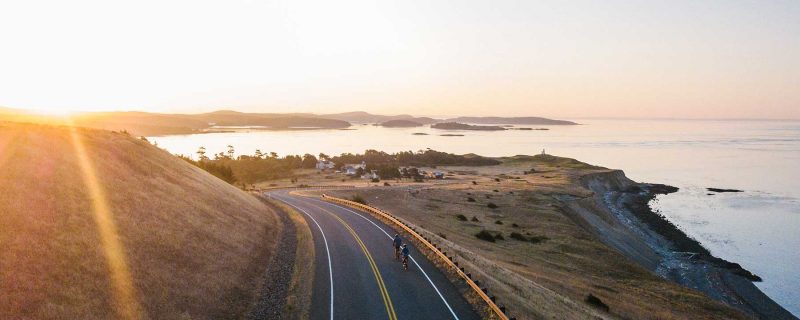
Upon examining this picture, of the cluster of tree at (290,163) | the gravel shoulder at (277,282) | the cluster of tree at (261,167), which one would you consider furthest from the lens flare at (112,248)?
the cluster of tree at (261,167)

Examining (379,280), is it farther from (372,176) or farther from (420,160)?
(420,160)

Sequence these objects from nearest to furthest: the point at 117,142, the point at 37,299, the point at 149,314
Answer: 1. the point at 37,299
2. the point at 149,314
3. the point at 117,142

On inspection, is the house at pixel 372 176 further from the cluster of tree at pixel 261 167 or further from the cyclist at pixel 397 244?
the cyclist at pixel 397 244

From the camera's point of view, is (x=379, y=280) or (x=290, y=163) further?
(x=290, y=163)

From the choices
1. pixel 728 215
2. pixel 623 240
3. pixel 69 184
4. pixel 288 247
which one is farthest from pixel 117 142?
pixel 728 215

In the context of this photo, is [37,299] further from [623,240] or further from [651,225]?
[651,225]

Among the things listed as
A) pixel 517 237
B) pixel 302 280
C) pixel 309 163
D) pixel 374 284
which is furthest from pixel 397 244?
pixel 309 163

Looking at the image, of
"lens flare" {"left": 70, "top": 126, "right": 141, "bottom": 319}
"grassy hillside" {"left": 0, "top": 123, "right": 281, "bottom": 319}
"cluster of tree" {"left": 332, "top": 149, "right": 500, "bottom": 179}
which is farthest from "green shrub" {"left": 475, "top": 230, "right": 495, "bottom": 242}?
"cluster of tree" {"left": 332, "top": 149, "right": 500, "bottom": 179}
